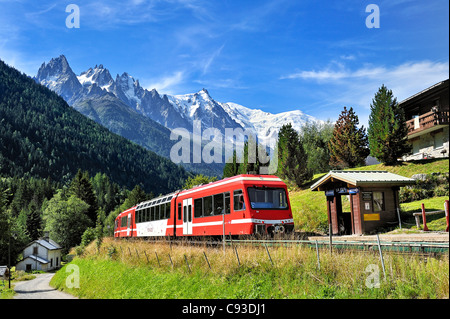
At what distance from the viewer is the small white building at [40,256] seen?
3871 inches

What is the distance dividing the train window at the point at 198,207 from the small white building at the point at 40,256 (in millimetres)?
86074

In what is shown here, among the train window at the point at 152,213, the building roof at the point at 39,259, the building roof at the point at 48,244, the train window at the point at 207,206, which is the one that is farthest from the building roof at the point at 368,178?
the building roof at the point at 39,259

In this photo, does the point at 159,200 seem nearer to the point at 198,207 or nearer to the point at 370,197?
the point at 198,207

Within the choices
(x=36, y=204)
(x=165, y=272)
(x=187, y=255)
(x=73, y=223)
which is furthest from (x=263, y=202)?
(x=36, y=204)

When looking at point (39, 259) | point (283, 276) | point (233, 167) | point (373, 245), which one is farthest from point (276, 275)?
point (39, 259)

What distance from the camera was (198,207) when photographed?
23.6 m

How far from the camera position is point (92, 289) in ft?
90.1

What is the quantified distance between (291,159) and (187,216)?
2971 centimetres

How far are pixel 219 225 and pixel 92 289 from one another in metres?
12.3

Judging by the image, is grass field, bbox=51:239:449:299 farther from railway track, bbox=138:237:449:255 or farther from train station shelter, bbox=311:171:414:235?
train station shelter, bbox=311:171:414:235

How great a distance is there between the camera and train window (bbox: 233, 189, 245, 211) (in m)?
19.6

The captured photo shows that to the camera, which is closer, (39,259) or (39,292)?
(39,292)

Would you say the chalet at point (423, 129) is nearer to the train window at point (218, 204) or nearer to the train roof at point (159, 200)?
the train window at point (218, 204)
